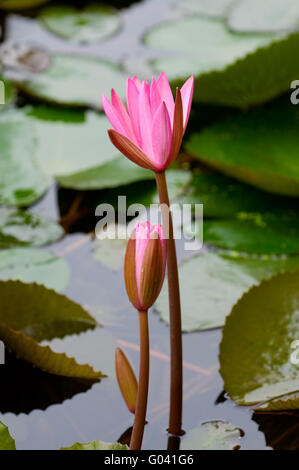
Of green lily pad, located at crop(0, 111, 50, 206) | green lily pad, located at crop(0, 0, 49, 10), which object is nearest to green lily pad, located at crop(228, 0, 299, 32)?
green lily pad, located at crop(0, 0, 49, 10)

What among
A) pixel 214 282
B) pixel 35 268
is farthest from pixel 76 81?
pixel 214 282

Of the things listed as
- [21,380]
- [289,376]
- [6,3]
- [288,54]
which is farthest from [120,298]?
[6,3]

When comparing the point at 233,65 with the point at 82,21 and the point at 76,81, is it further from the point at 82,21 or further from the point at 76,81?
the point at 82,21

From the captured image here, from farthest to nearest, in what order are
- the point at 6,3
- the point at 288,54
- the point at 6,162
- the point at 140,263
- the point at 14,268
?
1. the point at 6,3
2. the point at 6,162
3. the point at 288,54
4. the point at 14,268
5. the point at 140,263

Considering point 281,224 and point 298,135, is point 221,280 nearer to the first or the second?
point 281,224

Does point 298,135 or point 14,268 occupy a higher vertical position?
point 298,135
